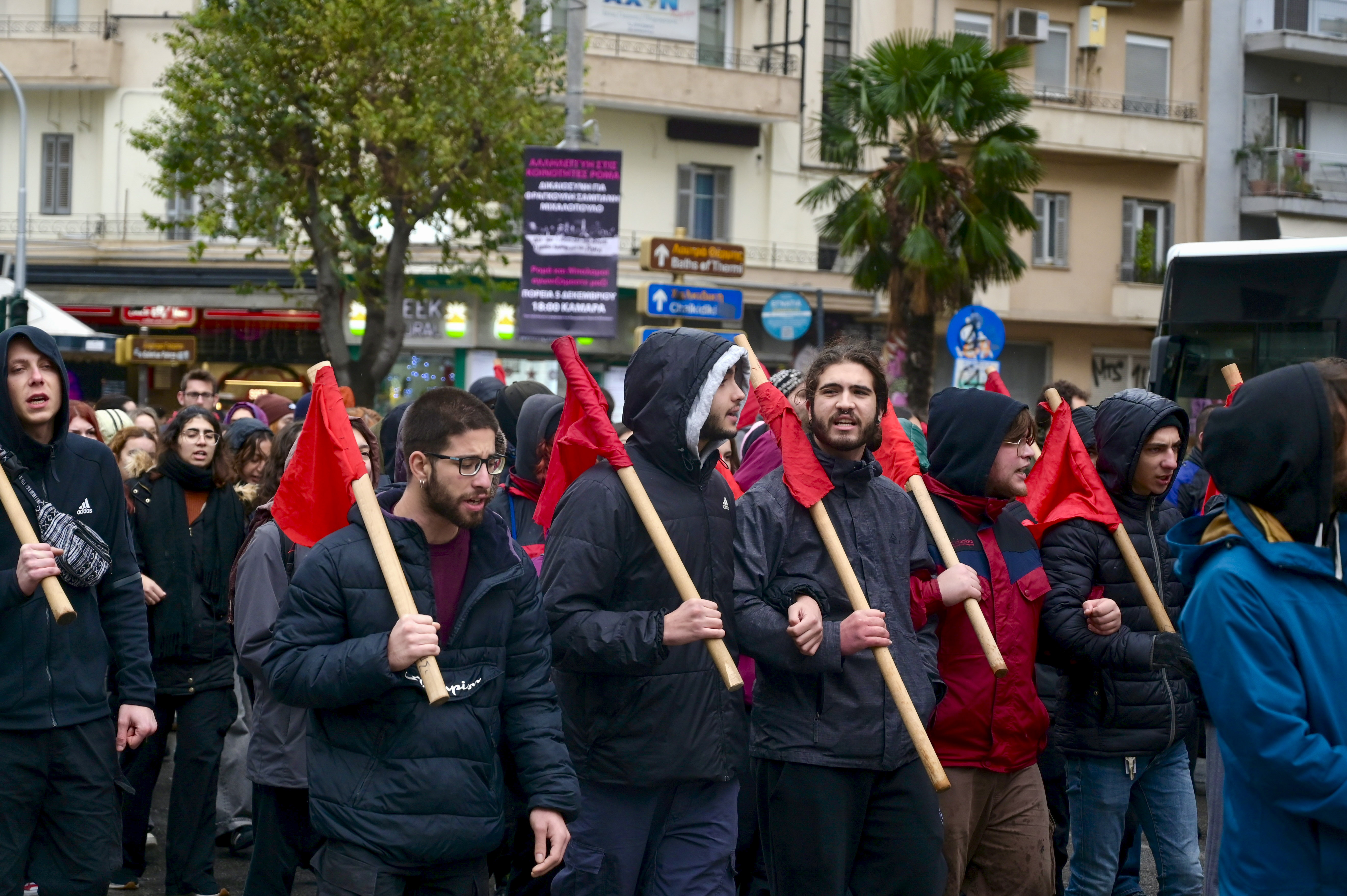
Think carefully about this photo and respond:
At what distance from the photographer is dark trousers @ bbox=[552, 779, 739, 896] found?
14.4 ft

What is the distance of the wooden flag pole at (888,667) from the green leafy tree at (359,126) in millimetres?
15120

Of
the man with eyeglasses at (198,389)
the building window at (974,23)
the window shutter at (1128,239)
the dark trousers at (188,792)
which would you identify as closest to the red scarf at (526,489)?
the dark trousers at (188,792)

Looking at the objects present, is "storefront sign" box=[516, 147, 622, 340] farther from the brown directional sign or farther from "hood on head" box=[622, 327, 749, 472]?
"hood on head" box=[622, 327, 749, 472]

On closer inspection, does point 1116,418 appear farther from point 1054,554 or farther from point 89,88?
point 89,88

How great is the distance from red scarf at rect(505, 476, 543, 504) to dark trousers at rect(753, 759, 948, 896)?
2.05m

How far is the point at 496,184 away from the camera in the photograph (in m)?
20.1

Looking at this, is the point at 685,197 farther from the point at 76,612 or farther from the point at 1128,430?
the point at 76,612

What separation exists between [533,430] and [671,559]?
6.76 ft

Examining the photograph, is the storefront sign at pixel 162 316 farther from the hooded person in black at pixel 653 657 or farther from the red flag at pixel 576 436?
the hooded person in black at pixel 653 657

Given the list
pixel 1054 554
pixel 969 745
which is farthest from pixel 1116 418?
pixel 969 745

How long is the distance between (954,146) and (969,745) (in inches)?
942

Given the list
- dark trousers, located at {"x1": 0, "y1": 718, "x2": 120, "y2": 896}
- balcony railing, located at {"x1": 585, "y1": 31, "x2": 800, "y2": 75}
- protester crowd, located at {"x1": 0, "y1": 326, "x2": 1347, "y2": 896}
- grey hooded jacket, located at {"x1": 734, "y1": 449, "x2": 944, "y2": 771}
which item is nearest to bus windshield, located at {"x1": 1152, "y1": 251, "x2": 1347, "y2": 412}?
protester crowd, located at {"x1": 0, "y1": 326, "x2": 1347, "y2": 896}

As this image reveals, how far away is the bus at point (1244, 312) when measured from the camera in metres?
11.8

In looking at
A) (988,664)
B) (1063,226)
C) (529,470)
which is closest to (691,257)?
(529,470)
